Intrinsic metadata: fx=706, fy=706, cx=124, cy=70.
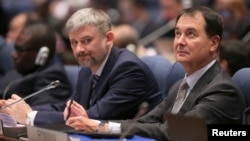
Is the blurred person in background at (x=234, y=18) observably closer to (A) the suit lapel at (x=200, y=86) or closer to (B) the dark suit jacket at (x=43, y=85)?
(B) the dark suit jacket at (x=43, y=85)

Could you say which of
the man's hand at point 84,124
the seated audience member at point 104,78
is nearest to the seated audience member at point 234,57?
the seated audience member at point 104,78

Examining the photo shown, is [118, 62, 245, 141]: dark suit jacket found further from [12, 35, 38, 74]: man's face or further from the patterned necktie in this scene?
[12, 35, 38, 74]: man's face

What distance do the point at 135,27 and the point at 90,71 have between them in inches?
171

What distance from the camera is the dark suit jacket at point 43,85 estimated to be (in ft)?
17.7

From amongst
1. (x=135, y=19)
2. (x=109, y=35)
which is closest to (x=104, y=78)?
(x=109, y=35)

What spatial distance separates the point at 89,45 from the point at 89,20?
17 centimetres

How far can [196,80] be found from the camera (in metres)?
4.01

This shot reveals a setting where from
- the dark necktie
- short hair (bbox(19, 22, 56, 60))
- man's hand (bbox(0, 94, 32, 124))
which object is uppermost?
short hair (bbox(19, 22, 56, 60))

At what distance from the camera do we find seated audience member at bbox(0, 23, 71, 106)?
5.46 meters

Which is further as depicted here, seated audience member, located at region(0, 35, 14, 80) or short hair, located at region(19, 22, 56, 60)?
seated audience member, located at region(0, 35, 14, 80)

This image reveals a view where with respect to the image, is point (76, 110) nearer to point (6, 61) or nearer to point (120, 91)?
point (120, 91)

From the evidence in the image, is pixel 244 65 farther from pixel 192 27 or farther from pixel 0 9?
pixel 0 9

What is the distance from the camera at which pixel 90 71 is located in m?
4.94

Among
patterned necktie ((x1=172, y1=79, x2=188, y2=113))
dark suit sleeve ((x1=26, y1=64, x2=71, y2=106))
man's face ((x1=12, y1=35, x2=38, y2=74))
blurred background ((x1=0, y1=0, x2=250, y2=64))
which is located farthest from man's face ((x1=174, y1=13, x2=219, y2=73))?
blurred background ((x1=0, y1=0, x2=250, y2=64))
